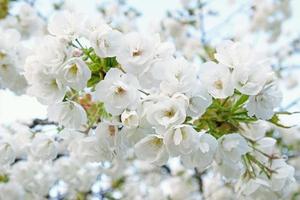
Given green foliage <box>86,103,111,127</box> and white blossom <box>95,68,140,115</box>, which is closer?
white blossom <box>95,68,140,115</box>

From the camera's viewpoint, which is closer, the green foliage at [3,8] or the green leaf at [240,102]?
the green leaf at [240,102]

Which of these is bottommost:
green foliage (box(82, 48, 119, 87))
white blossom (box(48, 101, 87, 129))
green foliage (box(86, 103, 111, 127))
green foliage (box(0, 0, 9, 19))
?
green foliage (box(0, 0, 9, 19))

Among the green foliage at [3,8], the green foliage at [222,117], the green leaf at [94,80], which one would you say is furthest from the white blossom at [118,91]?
the green foliage at [3,8]

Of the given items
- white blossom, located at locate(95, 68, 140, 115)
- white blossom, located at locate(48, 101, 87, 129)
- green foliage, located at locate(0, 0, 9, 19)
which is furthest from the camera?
green foliage, located at locate(0, 0, 9, 19)

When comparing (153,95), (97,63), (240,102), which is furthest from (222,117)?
(97,63)

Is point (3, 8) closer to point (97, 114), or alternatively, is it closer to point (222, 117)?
point (97, 114)

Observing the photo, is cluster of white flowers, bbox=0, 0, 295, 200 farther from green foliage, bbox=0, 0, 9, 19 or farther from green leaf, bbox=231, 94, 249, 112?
green foliage, bbox=0, 0, 9, 19

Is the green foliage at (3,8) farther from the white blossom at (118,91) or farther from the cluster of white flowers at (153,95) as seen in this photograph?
the white blossom at (118,91)

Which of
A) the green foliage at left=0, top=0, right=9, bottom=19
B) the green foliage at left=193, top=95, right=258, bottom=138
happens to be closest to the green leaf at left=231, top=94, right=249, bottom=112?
the green foliage at left=193, top=95, right=258, bottom=138

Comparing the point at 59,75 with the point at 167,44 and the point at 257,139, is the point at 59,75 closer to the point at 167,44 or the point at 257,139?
the point at 167,44

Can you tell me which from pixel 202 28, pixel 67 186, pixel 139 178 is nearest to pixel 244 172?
pixel 67 186

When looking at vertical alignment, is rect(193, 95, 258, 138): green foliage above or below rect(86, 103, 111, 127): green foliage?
above
